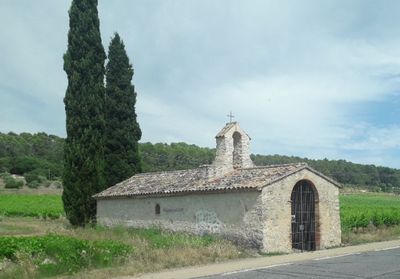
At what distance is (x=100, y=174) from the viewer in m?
28.0

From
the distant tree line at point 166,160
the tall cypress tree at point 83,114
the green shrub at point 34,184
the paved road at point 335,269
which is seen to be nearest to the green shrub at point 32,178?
the green shrub at point 34,184

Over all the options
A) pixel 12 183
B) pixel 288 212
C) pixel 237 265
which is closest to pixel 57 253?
pixel 237 265

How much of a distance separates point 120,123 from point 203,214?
42.9 ft

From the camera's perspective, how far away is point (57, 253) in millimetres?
13469

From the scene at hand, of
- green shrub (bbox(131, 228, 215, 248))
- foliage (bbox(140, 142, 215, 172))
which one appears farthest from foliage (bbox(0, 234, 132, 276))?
foliage (bbox(140, 142, 215, 172))

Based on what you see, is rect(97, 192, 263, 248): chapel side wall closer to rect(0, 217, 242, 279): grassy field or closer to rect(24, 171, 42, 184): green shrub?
rect(0, 217, 242, 279): grassy field

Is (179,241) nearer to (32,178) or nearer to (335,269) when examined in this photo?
(335,269)

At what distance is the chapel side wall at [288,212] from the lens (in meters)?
18.6

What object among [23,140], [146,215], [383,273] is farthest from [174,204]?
[23,140]

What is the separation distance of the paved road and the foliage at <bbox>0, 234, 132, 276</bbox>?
3.73 m

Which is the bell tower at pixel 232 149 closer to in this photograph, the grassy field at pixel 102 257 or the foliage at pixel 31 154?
the grassy field at pixel 102 257

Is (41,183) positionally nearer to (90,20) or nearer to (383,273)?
(90,20)

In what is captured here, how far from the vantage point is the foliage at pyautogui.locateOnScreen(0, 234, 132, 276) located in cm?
1304

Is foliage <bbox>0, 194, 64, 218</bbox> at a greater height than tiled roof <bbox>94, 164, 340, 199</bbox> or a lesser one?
lesser
